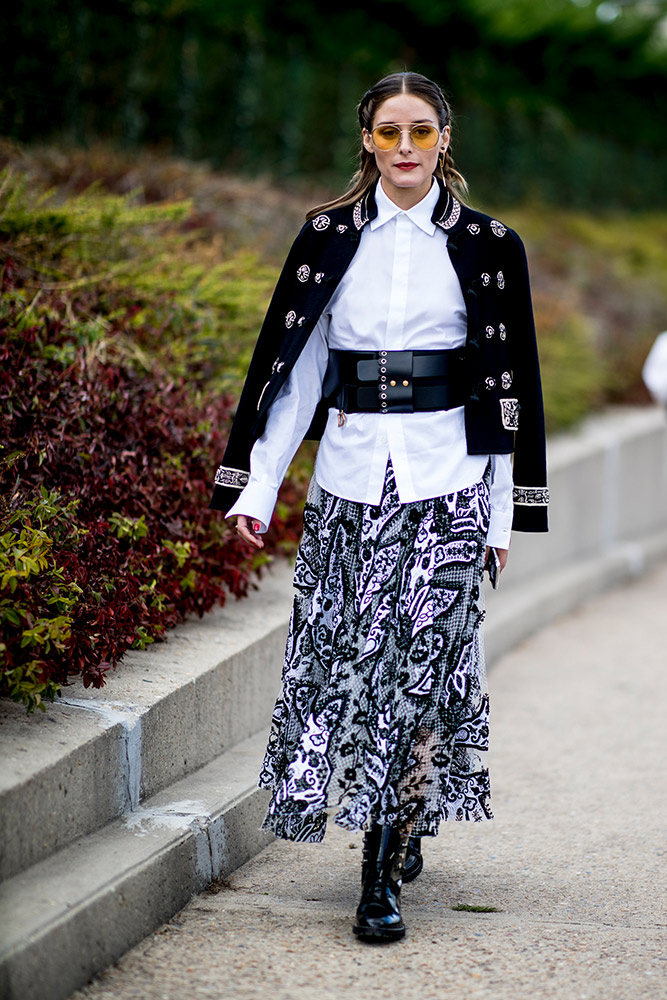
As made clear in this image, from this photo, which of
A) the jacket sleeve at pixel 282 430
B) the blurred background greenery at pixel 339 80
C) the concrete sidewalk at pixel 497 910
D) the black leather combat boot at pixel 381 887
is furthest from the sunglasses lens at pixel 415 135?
the blurred background greenery at pixel 339 80

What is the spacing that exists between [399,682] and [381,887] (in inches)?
19.2

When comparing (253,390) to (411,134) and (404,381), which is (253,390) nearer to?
(404,381)

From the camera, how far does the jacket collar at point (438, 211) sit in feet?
10.3

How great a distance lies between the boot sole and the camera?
2998mm

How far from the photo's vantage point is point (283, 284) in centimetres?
320

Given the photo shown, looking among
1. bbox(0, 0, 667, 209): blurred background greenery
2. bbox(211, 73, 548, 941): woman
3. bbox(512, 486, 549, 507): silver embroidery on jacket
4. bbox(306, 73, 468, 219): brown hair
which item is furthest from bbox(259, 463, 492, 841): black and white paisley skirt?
bbox(0, 0, 667, 209): blurred background greenery

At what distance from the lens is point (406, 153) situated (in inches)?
121

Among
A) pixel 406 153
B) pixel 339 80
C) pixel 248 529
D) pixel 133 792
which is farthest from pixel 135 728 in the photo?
pixel 339 80

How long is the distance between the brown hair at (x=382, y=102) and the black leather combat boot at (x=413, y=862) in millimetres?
1663

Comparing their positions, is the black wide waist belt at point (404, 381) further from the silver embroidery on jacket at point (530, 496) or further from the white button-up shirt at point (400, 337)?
the silver embroidery on jacket at point (530, 496)

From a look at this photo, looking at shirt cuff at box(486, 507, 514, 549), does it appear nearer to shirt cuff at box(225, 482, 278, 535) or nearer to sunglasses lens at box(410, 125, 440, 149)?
shirt cuff at box(225, 482, 278, 535)

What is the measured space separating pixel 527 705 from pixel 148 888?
299 cm

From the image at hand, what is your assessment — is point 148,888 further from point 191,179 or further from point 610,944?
point 191,179

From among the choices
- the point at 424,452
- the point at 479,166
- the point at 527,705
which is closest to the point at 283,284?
the point at 424,452
